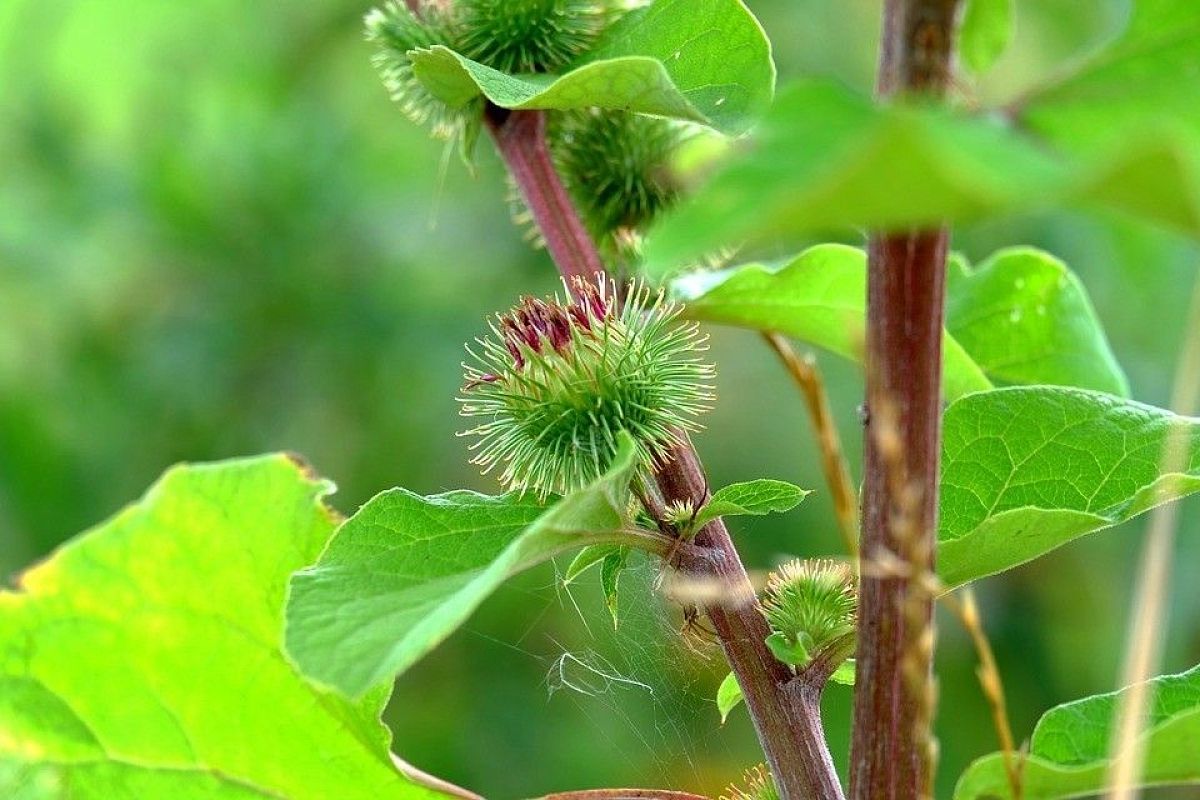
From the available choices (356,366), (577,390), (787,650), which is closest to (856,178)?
(787,650)

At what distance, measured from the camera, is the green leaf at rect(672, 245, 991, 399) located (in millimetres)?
985

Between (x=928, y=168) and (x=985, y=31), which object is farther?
(x=985, y=31)

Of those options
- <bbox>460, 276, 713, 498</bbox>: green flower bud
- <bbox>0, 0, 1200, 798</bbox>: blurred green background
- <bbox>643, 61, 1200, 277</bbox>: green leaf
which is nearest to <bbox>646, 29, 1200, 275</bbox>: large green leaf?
<bbox>643, 61, 1200, 277</bbox>: green leaf

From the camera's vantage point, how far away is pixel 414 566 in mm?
771

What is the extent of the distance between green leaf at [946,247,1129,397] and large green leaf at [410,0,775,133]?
385 mm

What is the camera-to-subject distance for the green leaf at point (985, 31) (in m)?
0.83

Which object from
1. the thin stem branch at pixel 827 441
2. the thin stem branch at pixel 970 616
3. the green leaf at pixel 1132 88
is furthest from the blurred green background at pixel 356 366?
the green leaf at pixel 1132 88

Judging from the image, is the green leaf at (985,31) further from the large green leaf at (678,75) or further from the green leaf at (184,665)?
the green leaf at (184,665)

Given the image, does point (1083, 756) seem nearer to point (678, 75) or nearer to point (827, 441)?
point (827, 441)

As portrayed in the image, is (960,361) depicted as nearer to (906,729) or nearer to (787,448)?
(906,729)

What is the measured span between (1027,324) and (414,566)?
0.57 meters

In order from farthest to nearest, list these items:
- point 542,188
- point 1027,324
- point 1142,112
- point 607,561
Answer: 1. point 1027,324
2. point 542,188
3. point 607,561
4. point 1142,112

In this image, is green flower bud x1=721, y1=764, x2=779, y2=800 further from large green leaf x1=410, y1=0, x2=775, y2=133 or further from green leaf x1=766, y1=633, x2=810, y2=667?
large green leaf x1=410, y1=0, x2=775, y2=133

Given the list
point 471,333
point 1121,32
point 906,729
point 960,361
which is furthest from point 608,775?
point 1121,32
